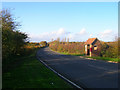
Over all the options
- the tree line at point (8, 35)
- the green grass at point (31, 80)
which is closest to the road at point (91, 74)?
the green grass at point (31, 80)

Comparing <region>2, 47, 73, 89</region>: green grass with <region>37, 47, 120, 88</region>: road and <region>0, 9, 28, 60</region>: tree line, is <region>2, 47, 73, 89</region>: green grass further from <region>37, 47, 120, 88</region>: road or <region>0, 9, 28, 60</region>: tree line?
<region>0, 9, 28, 60</region>: tree line

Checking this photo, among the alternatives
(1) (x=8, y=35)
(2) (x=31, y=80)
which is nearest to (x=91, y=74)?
(2) (x=31, y=80)

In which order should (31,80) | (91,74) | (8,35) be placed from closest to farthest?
(31,80) < (91,74) < (8,35)

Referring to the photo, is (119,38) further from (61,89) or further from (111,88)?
(61,89)

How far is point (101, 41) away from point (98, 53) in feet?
14.8

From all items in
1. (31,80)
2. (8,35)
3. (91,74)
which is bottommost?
(91,74)

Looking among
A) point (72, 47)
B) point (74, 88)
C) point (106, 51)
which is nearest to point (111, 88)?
point (74, 88)

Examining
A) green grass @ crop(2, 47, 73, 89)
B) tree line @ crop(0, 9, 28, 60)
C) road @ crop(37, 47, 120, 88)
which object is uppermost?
tree line @ crop(0, 9, 28, 60)

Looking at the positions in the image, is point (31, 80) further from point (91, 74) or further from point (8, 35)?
point (8, 35)

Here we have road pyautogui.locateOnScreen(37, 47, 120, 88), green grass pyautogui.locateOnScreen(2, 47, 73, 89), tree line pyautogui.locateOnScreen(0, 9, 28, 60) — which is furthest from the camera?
tree line pyautogui.locateOnScreen(0, 9, 28, 60)

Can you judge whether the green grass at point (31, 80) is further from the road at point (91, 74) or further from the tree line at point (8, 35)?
the tree line at point (8, 35)

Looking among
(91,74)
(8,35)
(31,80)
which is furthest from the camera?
(8,35)

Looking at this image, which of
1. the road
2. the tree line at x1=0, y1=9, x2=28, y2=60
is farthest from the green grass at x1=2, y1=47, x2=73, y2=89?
the tree line at x1=0, y1=9, x2=28, y2=60

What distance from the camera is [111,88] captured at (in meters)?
7.39
